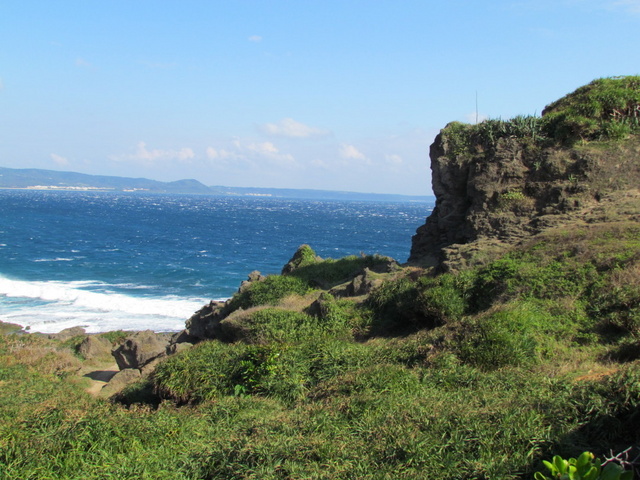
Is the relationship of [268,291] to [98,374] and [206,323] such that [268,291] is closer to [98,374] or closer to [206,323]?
[206,323]

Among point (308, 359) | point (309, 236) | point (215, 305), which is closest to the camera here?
point (308, 359)

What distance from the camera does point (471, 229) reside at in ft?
61.1

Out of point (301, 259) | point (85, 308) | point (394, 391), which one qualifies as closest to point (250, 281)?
point (301, 259)

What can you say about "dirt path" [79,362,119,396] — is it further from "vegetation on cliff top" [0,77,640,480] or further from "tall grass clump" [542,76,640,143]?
"tall grass clump" [542,76,640,143]

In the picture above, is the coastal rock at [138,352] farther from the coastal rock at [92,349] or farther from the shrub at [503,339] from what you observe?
the shrub at [503,339]

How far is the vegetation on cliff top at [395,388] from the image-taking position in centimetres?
679

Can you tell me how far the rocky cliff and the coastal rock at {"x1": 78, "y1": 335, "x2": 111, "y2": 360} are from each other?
15060mm

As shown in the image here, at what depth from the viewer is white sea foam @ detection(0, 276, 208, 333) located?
34906 millimetres

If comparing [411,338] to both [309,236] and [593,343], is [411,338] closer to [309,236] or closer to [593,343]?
[593,343]

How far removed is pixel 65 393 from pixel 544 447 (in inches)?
487

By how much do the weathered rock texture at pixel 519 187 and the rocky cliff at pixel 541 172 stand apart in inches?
1.2

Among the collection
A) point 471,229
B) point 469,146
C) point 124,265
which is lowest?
point 124,265

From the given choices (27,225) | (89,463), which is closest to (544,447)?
(89,463)

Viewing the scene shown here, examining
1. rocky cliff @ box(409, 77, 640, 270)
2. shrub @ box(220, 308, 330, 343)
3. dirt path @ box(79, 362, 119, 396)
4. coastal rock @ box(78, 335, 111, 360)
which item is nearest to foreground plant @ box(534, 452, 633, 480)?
shrub @ box(220, 308, 330, 343)
